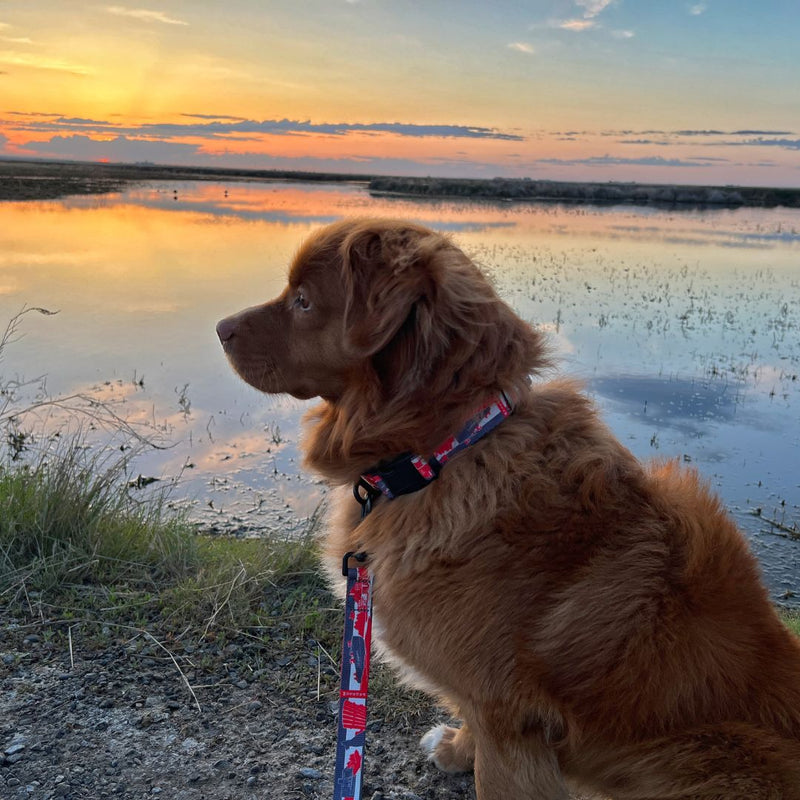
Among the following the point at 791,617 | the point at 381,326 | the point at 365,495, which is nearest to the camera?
the point at 381,326

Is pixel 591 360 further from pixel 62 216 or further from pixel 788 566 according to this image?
pixel 62 216

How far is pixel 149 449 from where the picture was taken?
846cm

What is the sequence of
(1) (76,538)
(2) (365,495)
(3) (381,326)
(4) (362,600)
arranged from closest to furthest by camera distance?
(3) (381,326)
(4) (362,600)
(2) (365,495)
(1) (76,538)

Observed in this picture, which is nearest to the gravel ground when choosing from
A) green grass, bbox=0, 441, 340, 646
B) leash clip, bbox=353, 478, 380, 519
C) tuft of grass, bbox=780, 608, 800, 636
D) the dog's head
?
green grass, bbox=0, 441, 340, 646

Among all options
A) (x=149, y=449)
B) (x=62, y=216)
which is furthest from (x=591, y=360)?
(x=62, y=216)

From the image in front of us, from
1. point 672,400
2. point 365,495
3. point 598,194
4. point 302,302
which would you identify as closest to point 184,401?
point 672,400

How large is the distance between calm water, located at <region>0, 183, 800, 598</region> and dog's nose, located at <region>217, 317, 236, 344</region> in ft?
2.63

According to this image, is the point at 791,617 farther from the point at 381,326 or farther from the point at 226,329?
the point at 226,329

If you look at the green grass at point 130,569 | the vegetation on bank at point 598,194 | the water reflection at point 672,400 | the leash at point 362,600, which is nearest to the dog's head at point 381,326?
the leash at point 362,600

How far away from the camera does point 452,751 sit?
10.2 ft

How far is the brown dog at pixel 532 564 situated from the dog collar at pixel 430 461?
0.10 ft

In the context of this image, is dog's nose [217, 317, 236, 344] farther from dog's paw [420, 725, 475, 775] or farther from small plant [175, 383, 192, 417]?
small plant [175, 383, 192, 417]

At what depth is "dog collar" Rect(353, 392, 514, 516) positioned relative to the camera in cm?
256

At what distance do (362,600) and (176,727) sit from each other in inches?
48.7
